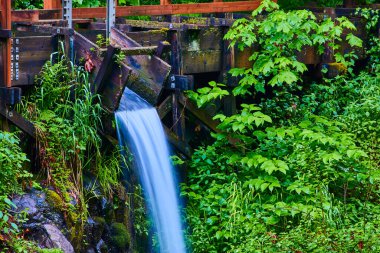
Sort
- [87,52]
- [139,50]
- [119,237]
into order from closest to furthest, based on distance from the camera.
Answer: [119,237] → [87,52] → [139,50]

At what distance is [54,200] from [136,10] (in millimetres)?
3719

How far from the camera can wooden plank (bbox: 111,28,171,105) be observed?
9.16 meters

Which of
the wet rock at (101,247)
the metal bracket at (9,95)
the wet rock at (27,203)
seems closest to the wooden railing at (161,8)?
the metal bracket at (9,95)

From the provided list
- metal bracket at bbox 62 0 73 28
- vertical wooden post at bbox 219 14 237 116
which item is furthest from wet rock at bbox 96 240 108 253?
vertical wooden post at bbox 219 14 237 116

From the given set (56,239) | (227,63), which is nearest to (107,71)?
(56,239)

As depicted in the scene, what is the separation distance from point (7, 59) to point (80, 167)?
134 cm

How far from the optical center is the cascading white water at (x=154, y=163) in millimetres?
8789

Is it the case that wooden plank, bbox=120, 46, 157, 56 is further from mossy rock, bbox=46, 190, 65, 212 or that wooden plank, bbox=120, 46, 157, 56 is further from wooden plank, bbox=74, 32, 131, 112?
mossy rock, bbox=46, 190, 65, 212

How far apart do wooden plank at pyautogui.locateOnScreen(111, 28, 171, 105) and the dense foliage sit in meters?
0.66

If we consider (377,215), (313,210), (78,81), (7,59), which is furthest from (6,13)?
(377,215)

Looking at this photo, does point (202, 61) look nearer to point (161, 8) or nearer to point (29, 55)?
point (161, 8)

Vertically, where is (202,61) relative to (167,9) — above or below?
below

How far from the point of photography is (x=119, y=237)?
27.2ft

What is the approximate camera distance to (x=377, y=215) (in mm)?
9234
